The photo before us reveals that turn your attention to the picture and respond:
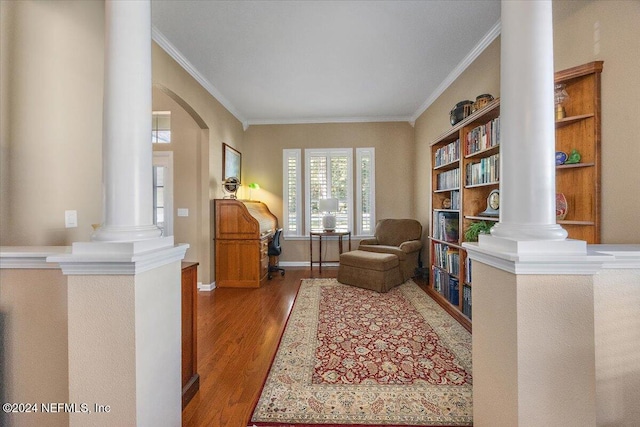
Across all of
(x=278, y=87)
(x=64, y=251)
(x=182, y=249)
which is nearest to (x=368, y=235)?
(x=278, y=87)

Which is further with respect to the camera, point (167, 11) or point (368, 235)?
point (368, 235)

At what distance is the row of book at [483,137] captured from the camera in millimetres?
2449

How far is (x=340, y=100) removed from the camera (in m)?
4.54

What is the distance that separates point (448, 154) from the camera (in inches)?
138

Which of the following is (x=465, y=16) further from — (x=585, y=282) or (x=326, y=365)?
(x=326, y=365)

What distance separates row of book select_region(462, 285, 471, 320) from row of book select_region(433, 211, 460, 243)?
2.15ft

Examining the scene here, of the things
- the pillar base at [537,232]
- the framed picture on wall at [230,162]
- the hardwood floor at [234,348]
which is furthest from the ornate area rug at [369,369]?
the framed picture on wall at [230,162]

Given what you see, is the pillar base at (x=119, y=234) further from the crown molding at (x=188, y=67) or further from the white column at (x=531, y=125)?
the crown molding at (x=188, y=67)

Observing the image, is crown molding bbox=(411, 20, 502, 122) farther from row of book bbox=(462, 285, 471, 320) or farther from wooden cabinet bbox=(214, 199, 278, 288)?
wooden cabinet bbox=(214, 199, 278, 288)

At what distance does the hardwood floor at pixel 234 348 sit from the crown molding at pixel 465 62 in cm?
343

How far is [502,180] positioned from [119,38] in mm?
1868

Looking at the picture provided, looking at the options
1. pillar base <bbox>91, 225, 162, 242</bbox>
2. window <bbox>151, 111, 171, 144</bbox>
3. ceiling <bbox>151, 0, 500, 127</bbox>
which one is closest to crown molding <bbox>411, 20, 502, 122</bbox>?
ceiling <bbox>151, 0, 500, 127</bbox>

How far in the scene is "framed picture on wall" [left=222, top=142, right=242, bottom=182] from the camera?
14.9 ft

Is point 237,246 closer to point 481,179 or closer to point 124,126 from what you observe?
point 124,126
